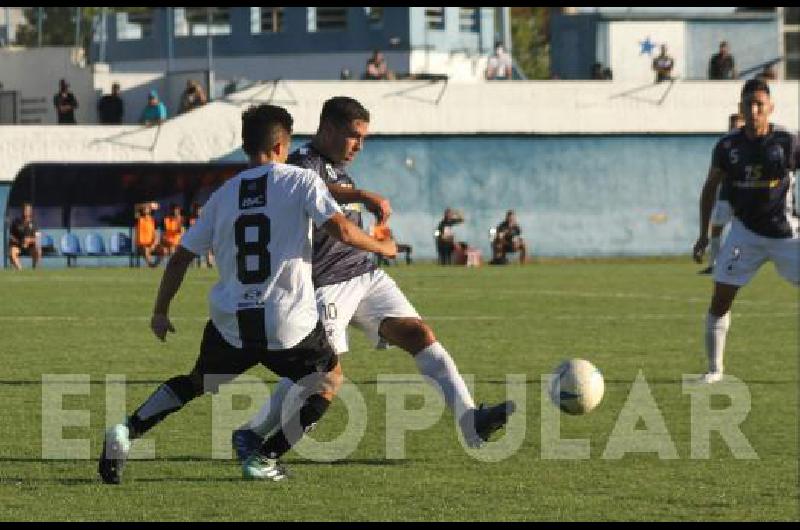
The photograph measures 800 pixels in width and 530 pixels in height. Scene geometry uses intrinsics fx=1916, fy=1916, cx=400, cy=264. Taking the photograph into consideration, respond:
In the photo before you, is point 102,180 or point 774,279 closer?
point 774,279

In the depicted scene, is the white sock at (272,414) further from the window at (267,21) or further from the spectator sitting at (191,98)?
the window at (267,21)

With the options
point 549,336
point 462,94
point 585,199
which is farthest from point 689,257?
point 549,336

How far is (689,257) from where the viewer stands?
54188 millimetres

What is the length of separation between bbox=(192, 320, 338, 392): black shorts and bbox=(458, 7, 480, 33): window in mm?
61206

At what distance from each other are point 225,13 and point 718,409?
198 feet

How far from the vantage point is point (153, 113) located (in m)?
49.1

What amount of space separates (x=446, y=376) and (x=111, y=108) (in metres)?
39.9

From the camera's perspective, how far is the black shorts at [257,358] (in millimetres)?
9617

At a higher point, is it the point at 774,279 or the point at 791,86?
the point at 791,86

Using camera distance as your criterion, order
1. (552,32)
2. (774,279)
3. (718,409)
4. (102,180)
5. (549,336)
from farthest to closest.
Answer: (552,32) → (102,180) → (774,279) → (549,336) → (718,409)

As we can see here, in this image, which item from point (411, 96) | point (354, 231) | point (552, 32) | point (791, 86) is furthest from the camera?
point (552, 32)

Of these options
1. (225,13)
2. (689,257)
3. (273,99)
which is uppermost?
(225,13)

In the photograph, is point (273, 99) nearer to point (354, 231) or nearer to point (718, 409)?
point (718, 409)

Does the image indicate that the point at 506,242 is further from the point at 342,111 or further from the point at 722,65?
the point at 342,111
